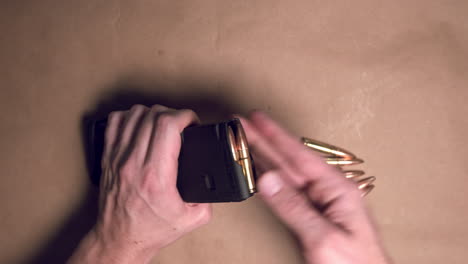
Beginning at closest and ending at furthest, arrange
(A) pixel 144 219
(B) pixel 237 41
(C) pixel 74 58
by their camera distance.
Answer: (A) pixel 144 219 → (B) pixel 237 41 → (C) pixel 74 58

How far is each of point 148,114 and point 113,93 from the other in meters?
0.22

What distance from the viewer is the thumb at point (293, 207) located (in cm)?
54

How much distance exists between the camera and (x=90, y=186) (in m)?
0.89

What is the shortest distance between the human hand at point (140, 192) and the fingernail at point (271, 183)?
0.18 metres

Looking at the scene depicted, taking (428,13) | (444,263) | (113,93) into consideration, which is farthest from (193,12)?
(444,263)

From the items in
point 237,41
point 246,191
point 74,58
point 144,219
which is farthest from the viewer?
point 74,58

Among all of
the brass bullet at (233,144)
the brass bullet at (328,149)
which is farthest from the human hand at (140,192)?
the brass bullet at (328,149)

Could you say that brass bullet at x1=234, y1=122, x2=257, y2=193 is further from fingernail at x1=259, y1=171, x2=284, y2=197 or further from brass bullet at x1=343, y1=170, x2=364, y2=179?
brass bullet at x1=343, y1=170, x2=364, y2=179

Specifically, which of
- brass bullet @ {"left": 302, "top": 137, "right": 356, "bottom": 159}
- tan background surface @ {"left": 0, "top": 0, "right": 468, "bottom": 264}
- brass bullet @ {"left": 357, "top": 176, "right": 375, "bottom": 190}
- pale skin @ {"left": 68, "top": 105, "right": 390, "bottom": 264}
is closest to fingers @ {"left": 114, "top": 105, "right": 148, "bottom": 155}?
pale skin @ {"left": 68, "top": 105, "right": 390, "bottom": 264}

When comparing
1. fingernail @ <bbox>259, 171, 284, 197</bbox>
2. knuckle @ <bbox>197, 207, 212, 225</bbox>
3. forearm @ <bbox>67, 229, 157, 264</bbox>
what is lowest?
forearm @ <bbox>67, 229, 157, 264</bbox>

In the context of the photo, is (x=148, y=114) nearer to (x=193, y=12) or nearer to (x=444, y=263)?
(x=193, y=12)

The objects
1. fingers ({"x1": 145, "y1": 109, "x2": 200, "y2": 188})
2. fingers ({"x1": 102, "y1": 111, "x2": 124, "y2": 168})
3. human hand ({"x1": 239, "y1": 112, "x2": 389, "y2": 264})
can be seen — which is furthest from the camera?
fingers ({"x1": 102, "y1": 111, "x2": 124, "y2": 168})

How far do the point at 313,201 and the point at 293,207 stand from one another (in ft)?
0.23

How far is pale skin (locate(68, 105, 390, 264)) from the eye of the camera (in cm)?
55
